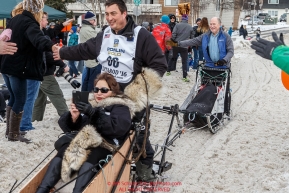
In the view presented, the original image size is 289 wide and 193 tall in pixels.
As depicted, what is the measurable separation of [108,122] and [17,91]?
2073 mm

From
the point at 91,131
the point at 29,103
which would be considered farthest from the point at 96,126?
the point at 29,103

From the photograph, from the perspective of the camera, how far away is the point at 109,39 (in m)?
3.97

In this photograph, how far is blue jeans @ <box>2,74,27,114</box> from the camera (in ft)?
16.2

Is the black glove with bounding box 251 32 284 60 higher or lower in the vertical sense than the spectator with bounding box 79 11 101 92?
higher

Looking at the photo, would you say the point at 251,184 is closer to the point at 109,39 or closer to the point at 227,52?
the point at 109,39

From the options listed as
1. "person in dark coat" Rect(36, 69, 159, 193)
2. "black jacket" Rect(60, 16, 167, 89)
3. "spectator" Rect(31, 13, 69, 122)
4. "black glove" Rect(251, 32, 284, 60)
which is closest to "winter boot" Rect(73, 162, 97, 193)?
"person in dark coat" Rect(36, 69, 159, 193)

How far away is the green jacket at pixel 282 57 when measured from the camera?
3.02 metres

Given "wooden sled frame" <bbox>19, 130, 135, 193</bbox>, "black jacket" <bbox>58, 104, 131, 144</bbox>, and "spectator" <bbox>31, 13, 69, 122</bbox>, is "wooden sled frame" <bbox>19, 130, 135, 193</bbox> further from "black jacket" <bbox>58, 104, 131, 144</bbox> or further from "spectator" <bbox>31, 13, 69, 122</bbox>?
"spectator" <bbox>31, 13, 69, 122</bbox>

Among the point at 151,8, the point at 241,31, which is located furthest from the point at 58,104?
the point at 151,8

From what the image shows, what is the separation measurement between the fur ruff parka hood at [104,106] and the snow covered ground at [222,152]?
1.04 ft

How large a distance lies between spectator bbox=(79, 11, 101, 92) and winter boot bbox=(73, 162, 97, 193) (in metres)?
3.97

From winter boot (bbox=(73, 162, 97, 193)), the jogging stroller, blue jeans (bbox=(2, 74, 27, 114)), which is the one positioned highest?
blue jeans (bbox=(2, 74, 27, 114))

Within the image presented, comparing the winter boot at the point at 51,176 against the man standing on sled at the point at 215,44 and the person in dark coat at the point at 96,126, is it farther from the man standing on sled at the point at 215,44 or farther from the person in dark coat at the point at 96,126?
the man standing on sled at the point at 215,44

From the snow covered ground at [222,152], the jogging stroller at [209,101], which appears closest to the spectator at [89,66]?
the snow covered ground at [222,152]
